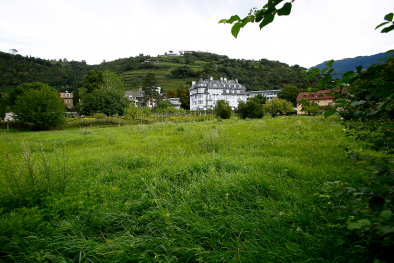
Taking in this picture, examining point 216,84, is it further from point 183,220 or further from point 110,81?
point 183,220

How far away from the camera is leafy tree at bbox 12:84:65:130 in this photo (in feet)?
57.4

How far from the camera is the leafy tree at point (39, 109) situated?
57.4ft

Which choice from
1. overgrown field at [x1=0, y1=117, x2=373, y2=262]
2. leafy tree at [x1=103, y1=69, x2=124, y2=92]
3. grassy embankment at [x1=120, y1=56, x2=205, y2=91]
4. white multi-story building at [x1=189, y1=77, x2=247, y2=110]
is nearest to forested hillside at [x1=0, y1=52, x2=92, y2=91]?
grassy embankment at [x1=120, y1=56, x2=205, y2=91]

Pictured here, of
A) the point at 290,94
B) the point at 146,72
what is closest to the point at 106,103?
the point at 290,94

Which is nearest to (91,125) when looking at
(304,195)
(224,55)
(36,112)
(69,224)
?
(36,112)

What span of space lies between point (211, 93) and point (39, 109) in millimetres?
56627

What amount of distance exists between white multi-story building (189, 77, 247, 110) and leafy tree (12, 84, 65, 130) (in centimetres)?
4912

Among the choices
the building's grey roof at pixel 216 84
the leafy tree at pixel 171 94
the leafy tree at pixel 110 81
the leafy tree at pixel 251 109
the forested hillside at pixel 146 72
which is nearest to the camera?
the leafy tree at pixel 251 109

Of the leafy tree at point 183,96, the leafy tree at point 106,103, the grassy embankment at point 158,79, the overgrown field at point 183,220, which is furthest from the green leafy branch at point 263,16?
the grassy embankment at point 158,79

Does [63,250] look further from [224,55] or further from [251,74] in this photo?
[224,55]

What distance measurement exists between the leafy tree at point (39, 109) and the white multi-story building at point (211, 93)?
49.1 metres

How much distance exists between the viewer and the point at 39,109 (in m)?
17.7

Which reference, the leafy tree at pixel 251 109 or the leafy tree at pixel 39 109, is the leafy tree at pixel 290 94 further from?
the leafy tree at pixel 39 109

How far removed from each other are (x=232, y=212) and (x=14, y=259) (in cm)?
244
